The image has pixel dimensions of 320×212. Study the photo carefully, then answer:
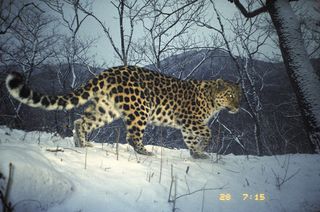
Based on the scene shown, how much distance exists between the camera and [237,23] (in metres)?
19.8

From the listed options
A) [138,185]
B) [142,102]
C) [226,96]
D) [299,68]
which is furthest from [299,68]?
[138,185]

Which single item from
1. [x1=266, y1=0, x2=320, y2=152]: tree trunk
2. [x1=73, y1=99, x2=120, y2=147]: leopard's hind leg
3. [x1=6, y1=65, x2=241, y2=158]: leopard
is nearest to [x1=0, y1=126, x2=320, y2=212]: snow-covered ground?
[x1=266, y1=0, x2=320, y2=152]: tree trunk

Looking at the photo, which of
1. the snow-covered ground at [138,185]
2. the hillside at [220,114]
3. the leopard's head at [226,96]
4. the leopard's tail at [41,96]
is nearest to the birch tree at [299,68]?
the snow-covered ground at [138,185]

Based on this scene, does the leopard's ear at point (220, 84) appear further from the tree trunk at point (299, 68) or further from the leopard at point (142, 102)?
the tree trunk at point (299, 68)

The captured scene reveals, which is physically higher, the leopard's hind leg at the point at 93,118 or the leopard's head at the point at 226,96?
the leopard's head at the point at 226,96

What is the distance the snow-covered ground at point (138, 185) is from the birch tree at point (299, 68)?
1.29 meters

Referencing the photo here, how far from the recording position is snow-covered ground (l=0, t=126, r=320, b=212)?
249cm

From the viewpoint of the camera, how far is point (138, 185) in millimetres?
3270

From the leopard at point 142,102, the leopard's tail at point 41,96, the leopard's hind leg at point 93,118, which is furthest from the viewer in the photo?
the leopard's hind leg at point 93,118

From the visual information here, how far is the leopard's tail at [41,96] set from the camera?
3842mm

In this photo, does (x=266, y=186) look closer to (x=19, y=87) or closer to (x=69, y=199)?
(x=69, y=199)

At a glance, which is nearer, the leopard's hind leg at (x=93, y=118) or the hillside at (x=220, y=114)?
the leopard's hind leg at (x=93, y=118)

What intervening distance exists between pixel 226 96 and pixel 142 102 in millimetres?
2786

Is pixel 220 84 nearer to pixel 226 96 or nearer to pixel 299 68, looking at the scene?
pixel 226 96
